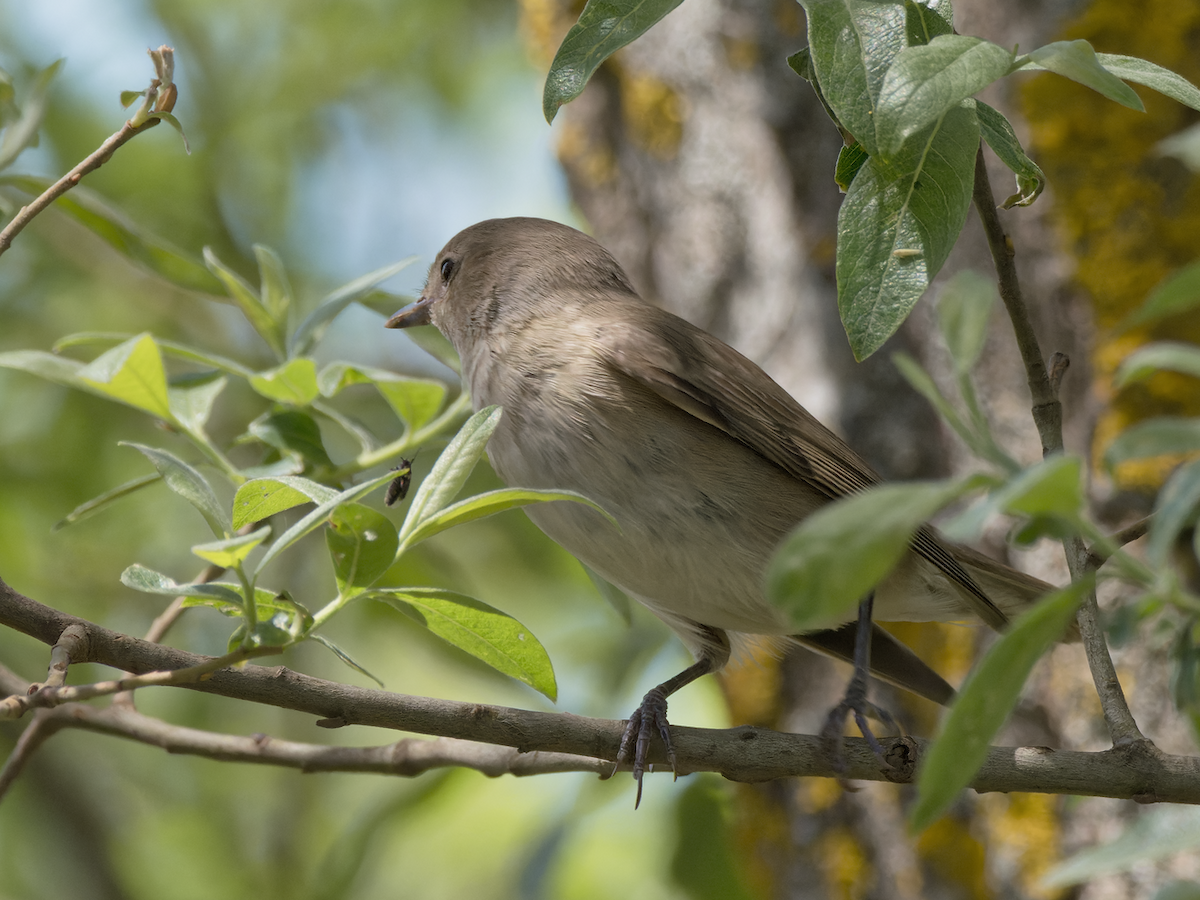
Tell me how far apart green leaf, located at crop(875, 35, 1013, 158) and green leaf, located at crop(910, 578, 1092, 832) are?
52 cm

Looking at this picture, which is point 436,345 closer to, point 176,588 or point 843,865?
point 176,588

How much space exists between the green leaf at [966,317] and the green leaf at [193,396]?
1629mm

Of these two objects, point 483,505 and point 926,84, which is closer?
point 926,84

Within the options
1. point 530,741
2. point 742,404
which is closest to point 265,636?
point 530,741

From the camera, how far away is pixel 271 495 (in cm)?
154

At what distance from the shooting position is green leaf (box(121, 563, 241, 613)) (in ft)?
4.81

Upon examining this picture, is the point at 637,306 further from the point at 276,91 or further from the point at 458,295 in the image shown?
the point at 276,91

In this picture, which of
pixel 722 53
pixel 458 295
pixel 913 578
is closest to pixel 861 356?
pixel 913 578

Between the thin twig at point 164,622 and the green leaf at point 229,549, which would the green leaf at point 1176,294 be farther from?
the thin twig at point 164,622

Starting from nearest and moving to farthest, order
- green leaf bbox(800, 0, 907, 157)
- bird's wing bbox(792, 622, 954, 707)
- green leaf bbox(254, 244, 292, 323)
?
green leaf bbox(800, 0, 907, 157), green leaf bbox(254, 244, 292, 323), bird's wing bbox(792, 622, 954, 707)

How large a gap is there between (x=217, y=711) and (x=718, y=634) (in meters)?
2.71

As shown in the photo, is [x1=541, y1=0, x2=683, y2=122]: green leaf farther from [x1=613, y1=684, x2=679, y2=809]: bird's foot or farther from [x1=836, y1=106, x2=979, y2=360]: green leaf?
[x1=613, y1=684, x2=679, y2=809]: bird's foot

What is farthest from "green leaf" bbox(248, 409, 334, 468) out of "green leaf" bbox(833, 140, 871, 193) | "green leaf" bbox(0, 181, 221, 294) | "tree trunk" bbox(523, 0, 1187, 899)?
"tree trunk" bbox(523, 0, 1187, 899)

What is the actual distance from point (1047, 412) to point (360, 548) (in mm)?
1164
